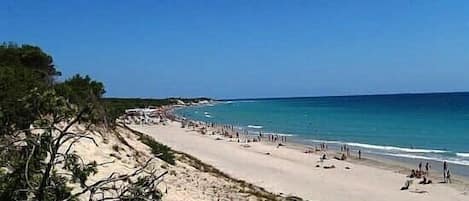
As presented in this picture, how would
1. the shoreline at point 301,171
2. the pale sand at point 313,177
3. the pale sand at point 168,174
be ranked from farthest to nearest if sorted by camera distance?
the shoreline at point 301,171 → the pale sand at point 313,177 → the pale sand at point 168,174

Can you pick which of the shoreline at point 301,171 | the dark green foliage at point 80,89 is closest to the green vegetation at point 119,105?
the dark green foliage at point 80,89

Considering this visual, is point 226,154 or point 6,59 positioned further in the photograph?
point 226,154

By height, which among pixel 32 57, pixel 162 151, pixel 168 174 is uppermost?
pixel 32 57

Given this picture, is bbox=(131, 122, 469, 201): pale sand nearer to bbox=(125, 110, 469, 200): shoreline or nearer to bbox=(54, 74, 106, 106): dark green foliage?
bbox=(125, 110, 469, 200): shoreline

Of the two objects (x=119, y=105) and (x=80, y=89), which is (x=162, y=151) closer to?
(x=80, y=89)

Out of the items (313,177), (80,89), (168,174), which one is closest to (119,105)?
(313,177)

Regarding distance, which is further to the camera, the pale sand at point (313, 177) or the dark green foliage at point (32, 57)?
the pale sand at point (313, 177)

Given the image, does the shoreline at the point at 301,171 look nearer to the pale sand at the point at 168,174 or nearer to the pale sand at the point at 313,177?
the pale sand at the point at 313,177

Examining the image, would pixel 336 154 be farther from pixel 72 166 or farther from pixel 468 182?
pixel 72 166

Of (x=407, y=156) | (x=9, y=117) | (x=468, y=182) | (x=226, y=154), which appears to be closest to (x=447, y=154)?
(x=407, y=156)
